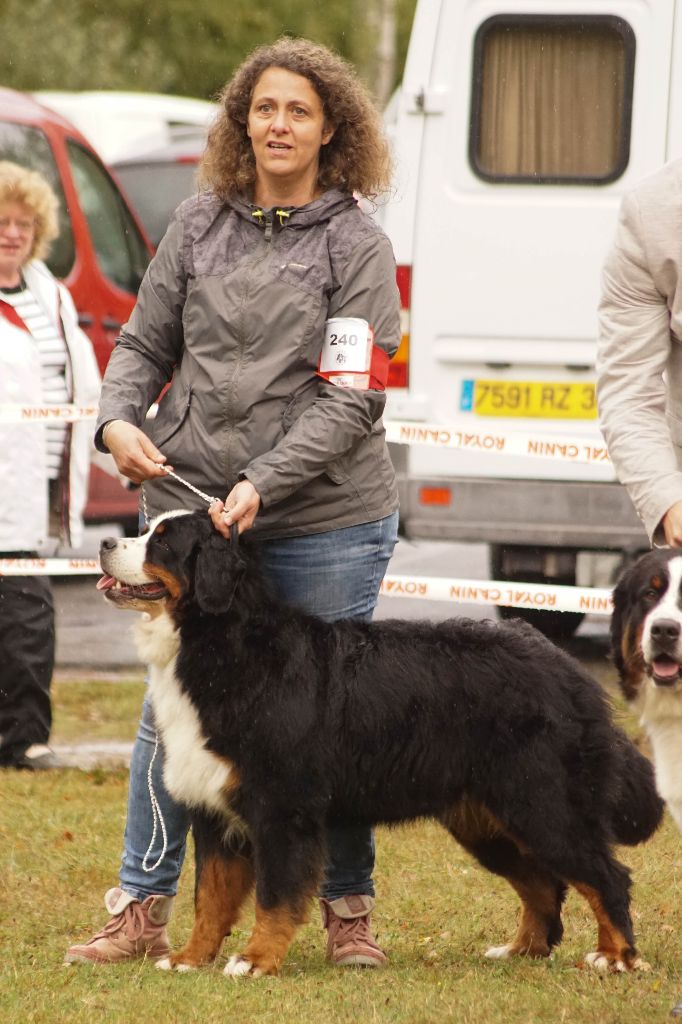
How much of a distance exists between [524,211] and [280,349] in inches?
164

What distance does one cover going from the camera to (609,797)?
472 centimetres

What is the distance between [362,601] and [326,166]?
1.22 metres

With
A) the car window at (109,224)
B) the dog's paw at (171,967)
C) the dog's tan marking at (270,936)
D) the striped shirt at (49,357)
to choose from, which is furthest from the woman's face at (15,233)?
the dog's tan marking at (270,936)

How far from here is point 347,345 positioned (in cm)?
446

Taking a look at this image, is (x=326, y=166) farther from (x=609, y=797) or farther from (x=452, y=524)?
(x=452, y=524)

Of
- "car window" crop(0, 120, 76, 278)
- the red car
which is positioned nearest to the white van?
the red car

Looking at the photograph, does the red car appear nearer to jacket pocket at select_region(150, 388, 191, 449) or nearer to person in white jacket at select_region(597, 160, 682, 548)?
jacket pocket at select_region(150, 388, 191, 449)

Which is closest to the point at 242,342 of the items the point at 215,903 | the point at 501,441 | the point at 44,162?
the point at 215,903

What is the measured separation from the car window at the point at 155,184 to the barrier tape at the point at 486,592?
8.10 meters

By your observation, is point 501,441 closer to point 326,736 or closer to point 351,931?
point 351,931

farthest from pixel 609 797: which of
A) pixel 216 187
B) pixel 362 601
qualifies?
pixel 216 187

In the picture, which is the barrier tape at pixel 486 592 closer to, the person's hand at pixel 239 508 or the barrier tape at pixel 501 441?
the barrier tape at pixel 501 441

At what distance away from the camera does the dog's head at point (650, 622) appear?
3.88 meters

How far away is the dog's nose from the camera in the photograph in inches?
152
